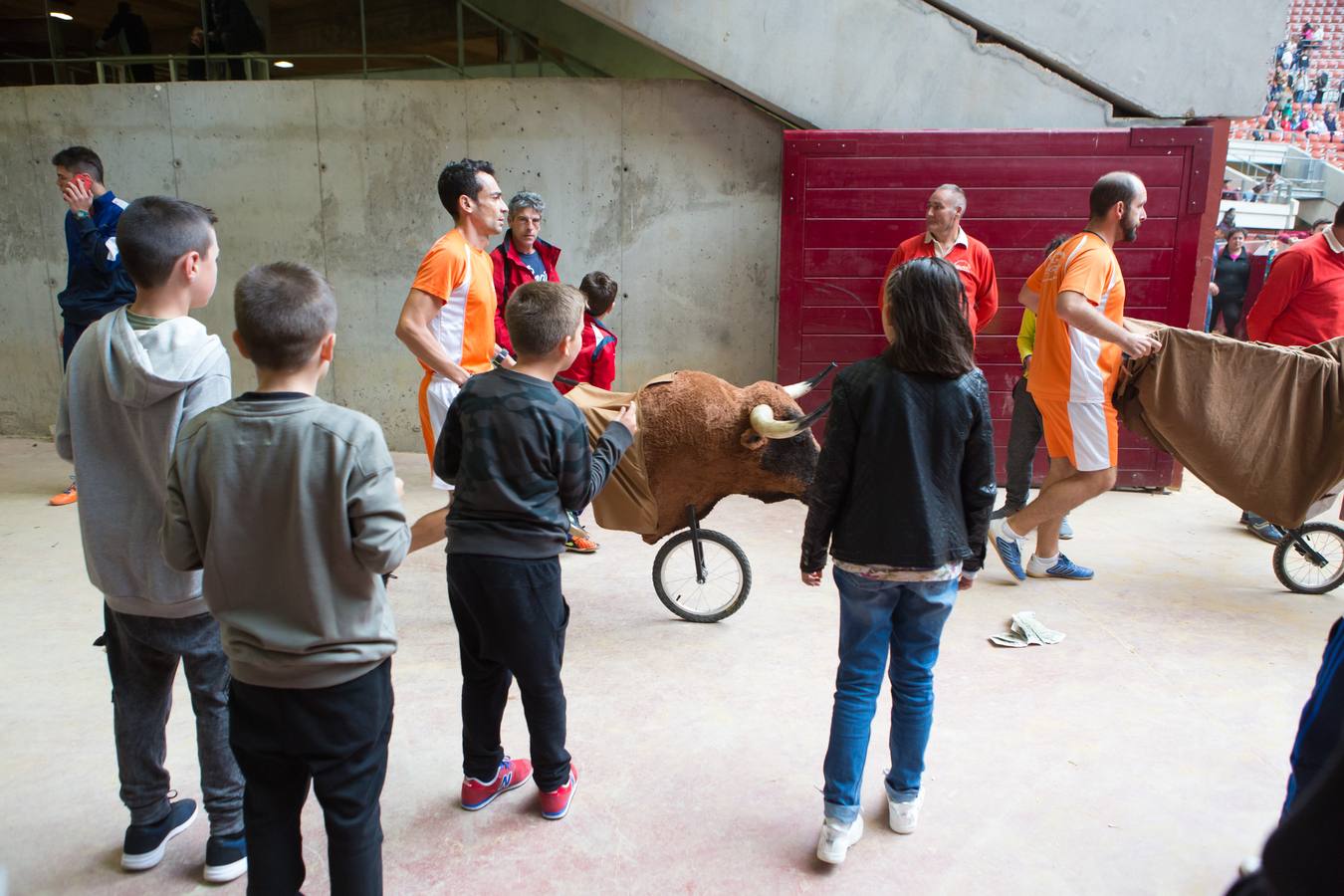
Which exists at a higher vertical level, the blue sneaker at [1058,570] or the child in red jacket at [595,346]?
the child in red jacket at [595,346]

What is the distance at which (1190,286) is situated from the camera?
632 cm

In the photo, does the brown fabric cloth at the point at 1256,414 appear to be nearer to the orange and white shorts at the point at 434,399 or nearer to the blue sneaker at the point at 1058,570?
the blue sneaker at the point at 1058,570

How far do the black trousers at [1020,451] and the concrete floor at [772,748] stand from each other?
2.47 feet

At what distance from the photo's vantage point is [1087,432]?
4.43m

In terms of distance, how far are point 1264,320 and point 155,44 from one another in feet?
37.4

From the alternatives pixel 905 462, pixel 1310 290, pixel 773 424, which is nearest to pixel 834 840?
pixel 905 462

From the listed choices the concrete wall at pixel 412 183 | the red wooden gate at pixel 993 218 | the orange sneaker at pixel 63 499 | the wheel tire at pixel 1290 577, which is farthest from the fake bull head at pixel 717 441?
the orange sneaker at pixel 63 499

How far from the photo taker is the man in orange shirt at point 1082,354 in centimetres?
422

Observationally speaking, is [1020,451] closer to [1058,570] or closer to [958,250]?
[1058,570]

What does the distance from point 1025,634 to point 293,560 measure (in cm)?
318

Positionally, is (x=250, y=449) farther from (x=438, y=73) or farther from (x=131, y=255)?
(x=438, y=73)

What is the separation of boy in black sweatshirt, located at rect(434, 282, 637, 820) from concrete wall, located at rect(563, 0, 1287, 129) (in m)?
4.47

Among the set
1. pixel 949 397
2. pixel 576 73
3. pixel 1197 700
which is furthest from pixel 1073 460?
pixel 576 73

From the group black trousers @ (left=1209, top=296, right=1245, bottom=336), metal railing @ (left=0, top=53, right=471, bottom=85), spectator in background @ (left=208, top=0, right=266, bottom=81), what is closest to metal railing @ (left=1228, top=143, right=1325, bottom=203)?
black trousers @ (left=1209, top=296, right=1245, bottom=336)
